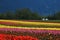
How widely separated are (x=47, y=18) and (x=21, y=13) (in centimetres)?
311

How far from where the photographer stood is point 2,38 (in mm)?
8305

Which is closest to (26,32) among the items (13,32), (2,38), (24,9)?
(13,32)

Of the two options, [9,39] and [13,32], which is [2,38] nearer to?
[9,39]

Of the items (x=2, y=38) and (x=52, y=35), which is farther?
(x=52, y=35)

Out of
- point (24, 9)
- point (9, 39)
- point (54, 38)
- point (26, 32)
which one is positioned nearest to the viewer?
point (9, 39)

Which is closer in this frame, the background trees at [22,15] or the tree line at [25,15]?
the tree line at [25,15]

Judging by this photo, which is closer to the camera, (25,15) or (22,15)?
(25,15)

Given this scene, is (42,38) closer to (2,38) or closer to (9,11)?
(2,38)

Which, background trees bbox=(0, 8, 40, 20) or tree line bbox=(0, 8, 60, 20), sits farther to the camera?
background trees bbox=(0, 8, 40, 20)

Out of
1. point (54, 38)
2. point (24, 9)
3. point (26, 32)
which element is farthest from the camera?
point (24, 9)

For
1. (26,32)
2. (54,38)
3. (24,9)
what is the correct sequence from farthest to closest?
(24,9)
(26,32)
(54,38)

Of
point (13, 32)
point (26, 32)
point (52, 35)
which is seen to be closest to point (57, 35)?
point (52, 35)

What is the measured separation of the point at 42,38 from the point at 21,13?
1515 centimetres

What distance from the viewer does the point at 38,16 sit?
79.4ft
